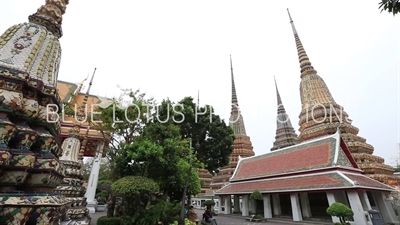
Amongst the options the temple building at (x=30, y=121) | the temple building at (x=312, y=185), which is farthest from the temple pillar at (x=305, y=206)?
the temple building at (x=30, y=121)

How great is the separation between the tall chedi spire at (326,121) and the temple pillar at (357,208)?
27.3 ft

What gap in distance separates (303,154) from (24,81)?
61.2 feet

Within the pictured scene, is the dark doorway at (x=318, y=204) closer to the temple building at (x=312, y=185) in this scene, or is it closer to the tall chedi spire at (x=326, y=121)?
the temple building at (x=312, y=185)

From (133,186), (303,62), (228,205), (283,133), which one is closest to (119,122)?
(133,186)

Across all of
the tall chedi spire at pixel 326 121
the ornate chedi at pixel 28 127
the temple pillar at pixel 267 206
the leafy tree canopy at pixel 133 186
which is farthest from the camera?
the tall chedi spire at pixel 326 121

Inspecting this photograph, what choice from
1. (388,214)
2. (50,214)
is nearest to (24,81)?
(50,214)

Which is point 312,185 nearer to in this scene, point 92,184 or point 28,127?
point 28,127

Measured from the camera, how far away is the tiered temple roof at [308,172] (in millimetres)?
13852

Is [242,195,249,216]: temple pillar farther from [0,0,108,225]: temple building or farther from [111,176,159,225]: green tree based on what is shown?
[0,0,108,225]: temple building

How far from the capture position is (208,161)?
19453 millimetres

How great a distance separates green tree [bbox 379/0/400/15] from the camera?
457cm

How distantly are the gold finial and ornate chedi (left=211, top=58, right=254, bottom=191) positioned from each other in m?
26.4

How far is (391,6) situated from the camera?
4.64 meters

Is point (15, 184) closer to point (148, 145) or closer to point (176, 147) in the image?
point (148, 145)
